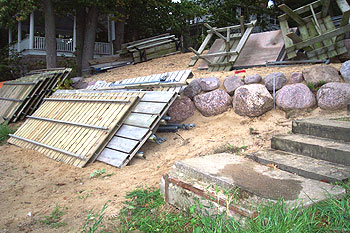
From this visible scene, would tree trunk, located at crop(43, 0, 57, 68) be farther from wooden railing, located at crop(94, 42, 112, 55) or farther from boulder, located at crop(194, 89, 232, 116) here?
boulder, located at crop(194, 89, 232, 116)

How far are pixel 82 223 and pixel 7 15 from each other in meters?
11.9

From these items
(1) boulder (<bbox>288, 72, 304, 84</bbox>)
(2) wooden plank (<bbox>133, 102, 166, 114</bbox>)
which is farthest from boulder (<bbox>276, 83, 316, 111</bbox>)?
(2) wooden plank (<bbox>133, 102, 166, 114</bbox>)

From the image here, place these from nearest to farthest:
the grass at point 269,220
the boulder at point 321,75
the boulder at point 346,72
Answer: the grass at point 269,220, the boulder at point 346,72, the boulder at point 321,75

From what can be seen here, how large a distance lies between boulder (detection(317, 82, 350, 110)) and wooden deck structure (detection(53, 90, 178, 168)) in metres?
2.55

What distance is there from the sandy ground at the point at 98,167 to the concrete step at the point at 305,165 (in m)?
0.72

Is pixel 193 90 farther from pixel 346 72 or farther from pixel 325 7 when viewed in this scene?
pixel 325 7

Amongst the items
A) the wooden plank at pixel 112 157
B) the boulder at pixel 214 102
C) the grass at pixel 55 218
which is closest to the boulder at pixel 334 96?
the boulder at pixel 214 102

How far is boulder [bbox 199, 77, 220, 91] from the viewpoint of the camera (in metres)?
6.26

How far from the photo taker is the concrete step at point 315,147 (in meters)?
2.96

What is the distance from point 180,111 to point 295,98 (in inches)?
90.8

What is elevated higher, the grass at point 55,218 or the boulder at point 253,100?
the boulder at point 253,100

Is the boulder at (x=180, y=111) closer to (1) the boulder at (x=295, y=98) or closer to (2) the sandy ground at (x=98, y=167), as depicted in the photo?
(2) the sandy ground at (x=98, y=167)

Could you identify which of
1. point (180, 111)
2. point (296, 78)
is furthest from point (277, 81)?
point (180, 111)

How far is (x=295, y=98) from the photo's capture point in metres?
5.08
